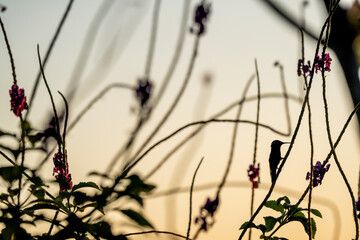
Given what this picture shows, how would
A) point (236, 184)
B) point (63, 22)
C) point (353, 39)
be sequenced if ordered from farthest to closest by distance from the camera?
1. point (353, 39)
2. point (236, 184)
3. point (63, 22)

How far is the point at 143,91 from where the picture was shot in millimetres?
1762

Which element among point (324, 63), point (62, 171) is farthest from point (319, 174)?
point (62, 171)

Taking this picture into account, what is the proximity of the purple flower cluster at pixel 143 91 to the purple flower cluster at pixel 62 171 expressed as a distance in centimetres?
75

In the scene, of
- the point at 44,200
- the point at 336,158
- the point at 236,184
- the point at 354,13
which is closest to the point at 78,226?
the point at 44,200

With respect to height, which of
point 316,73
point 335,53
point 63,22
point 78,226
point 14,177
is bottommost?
point 78,226

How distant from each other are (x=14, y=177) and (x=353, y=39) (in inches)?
49.6

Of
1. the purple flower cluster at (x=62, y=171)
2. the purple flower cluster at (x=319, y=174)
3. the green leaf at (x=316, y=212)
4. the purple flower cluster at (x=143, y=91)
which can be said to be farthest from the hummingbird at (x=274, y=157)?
the purple flower cluster at (x=143, y=91)

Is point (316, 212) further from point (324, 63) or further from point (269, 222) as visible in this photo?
point (324, 63)

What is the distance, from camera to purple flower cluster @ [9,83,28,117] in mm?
1111

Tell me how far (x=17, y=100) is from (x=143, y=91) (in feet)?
2.30

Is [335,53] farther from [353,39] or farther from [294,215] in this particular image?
[294,215]

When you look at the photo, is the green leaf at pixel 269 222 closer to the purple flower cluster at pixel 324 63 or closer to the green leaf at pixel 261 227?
the green leaf at pixel 261 227

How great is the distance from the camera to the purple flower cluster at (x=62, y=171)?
99 cm

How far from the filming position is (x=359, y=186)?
1162 mm
